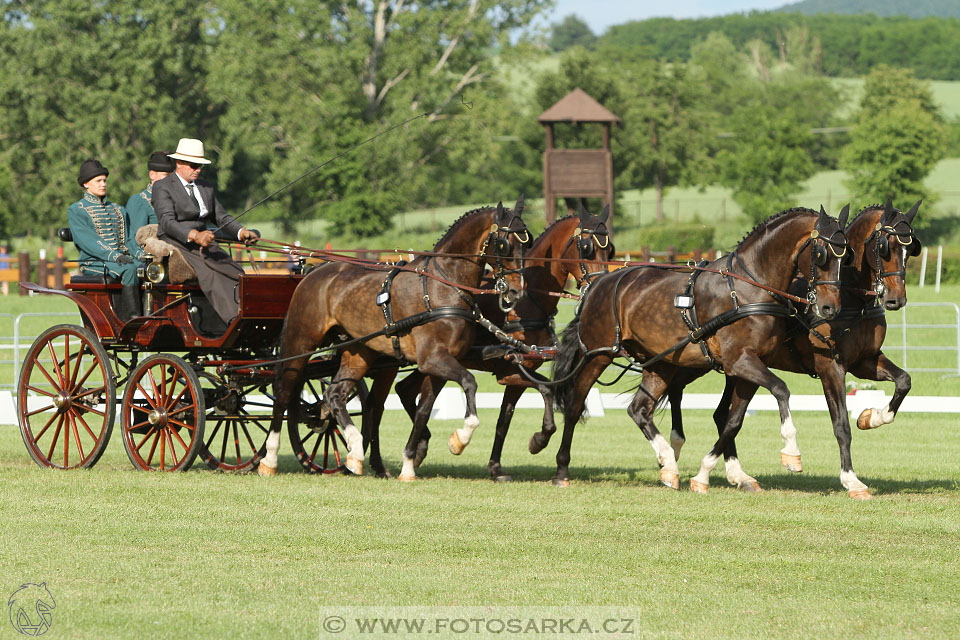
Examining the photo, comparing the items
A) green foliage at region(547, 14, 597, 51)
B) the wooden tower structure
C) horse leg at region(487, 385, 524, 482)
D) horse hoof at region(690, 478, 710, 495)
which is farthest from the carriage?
green foliage at region(547, 14, 597, 51)

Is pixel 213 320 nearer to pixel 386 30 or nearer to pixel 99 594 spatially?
pixel 99 594

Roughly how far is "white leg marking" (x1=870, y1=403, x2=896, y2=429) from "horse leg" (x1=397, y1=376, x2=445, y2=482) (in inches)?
119

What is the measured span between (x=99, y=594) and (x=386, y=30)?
47.8m

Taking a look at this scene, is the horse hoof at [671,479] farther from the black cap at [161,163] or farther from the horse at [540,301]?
the black cap at [161,163]

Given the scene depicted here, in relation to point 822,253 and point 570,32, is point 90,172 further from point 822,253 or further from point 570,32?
point 570,32

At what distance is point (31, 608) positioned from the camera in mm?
5953

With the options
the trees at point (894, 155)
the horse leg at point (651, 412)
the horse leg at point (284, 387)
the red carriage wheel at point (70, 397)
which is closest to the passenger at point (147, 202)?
the red carriage wheel at point (70, 397)

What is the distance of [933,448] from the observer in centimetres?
1380

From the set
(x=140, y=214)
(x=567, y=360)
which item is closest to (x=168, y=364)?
(x=140, y=214)

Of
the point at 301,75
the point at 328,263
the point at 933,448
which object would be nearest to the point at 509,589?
the point at 328,263

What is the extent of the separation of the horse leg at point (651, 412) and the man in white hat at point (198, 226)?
10.3 ft

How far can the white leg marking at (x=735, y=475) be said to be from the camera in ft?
33.6

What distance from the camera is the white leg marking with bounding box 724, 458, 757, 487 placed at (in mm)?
10242

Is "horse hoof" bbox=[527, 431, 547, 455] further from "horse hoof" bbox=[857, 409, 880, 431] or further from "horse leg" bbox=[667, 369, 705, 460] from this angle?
"horse hoof" bbox=[857, 409, 880, 431]
